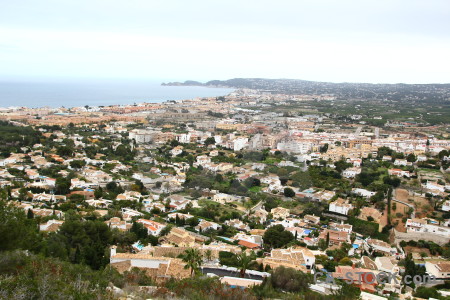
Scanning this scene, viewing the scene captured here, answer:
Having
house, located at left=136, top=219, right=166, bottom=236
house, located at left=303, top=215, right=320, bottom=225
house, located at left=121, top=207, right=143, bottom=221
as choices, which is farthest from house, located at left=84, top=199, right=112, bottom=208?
house, located at left=303, top=215, right=320, bottom=225

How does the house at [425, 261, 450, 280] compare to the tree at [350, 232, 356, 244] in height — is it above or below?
above

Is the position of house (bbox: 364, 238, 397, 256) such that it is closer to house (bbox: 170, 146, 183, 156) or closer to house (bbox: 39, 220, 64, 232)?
house (bbox: 39, 220, 64, 232)

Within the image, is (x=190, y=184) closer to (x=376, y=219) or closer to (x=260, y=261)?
(x=376, y=219)

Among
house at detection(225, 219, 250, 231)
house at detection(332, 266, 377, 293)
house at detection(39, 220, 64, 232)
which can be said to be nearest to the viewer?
house at detection(332, 266, 377, 293)

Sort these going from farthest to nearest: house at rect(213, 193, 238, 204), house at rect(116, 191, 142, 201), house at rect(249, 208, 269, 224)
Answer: house at rect(213, 193, 238, 204) < house at rect(116, 191, 142, 201) < house at rect(249, 208, 269, 224)

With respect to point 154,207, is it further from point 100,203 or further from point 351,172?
point 351,172
